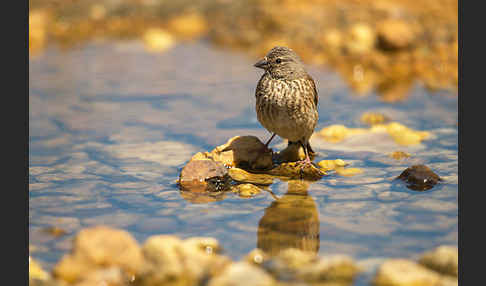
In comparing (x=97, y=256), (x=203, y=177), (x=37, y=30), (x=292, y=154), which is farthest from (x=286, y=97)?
(x=37, y=30)

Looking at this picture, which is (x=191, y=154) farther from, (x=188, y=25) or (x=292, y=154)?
(x=188, y=25)

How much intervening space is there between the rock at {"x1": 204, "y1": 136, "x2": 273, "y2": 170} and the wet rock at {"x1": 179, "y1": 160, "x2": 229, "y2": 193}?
0.49 metres

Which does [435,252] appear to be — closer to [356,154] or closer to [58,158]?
[356,154]

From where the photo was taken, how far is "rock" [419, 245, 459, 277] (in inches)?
182

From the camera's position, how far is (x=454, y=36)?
460 inches

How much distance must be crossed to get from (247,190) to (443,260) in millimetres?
2317

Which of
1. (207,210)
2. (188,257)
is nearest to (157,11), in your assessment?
(207,210)

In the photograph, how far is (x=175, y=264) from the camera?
4.69 meters

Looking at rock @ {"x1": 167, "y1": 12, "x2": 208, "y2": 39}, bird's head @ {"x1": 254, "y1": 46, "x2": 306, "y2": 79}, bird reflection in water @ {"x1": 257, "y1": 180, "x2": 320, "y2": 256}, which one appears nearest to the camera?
bird reflection in water @ {"x1": 257, "y1": 180, "x2": 320, "y2": 256}

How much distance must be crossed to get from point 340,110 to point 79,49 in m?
5.78

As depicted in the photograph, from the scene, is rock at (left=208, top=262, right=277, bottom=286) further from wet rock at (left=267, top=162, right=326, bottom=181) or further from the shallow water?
wet rock at (left=267, top=162, right=326, bottom=181)

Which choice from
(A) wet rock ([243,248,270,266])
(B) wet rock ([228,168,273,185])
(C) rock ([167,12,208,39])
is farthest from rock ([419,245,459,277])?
(C) rock ([167,12,208,39])

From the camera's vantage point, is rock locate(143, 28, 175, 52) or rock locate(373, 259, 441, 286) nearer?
rock locate(373, 259, 441, 286)

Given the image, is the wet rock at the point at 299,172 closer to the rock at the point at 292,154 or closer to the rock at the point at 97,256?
the rock at the point at 292,154
